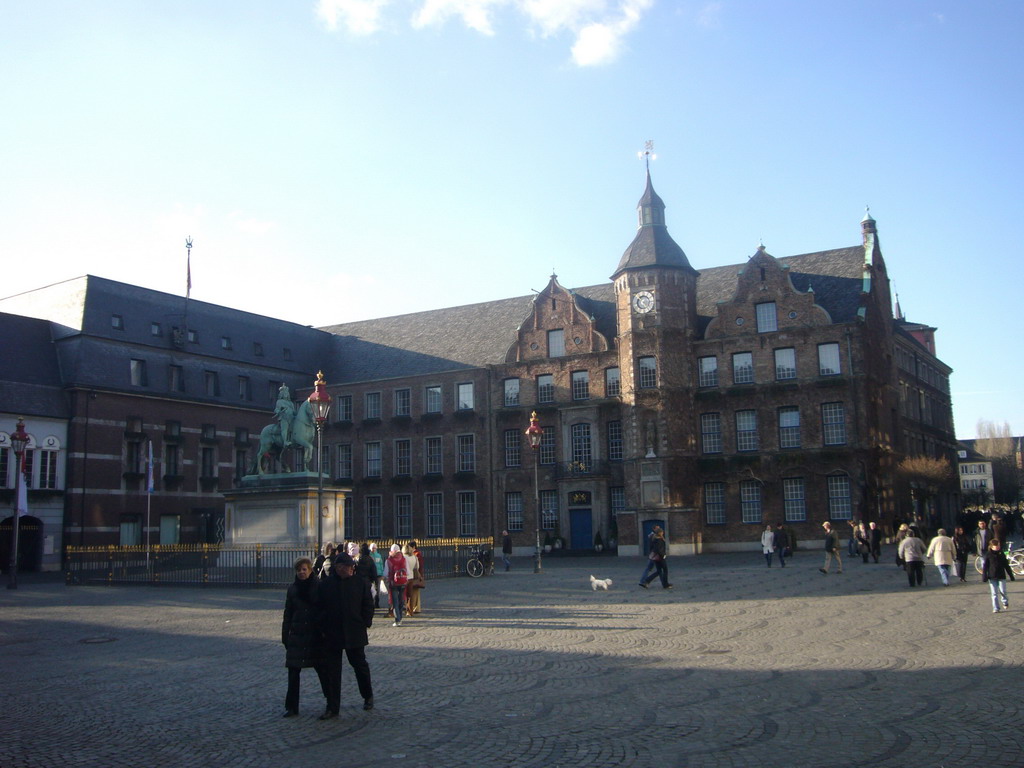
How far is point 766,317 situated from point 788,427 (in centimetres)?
583

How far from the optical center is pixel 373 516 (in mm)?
59094

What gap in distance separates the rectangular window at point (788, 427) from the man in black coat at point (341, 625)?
40831mm

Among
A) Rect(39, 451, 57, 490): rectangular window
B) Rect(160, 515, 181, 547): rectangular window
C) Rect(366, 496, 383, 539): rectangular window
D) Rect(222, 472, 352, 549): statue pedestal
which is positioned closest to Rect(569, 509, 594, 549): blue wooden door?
Rect(366, 496, 383, 539): rectangular window

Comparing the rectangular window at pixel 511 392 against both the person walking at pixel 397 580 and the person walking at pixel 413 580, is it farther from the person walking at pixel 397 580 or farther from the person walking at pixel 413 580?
the person walking at pixel 397 580

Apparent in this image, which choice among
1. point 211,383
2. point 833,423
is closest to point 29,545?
point 211,383

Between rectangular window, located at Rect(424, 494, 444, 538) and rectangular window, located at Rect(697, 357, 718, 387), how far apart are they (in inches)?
681

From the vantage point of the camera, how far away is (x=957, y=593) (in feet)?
71.6

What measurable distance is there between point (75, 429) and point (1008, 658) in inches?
1790

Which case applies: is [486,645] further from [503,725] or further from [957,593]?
[957,593]

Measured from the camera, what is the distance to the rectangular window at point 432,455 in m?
57.5

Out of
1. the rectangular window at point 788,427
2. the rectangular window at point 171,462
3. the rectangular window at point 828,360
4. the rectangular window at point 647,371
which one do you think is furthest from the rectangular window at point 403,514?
the rectangular window at point 828,360

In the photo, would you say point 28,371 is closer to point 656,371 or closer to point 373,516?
point 373,516

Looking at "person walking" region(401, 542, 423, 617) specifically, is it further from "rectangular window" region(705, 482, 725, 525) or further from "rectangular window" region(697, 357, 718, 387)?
"rectangular window" region(697, 357, 718, 387)

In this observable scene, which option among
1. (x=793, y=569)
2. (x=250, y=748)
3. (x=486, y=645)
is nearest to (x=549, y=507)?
(x=793, y=569)
